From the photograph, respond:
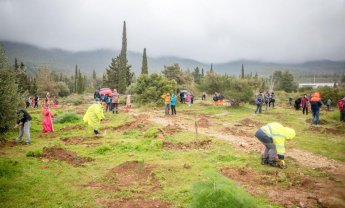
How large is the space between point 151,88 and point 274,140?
27.5 meters

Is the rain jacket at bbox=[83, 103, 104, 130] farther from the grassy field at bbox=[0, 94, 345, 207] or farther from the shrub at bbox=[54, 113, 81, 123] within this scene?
the shrub at bbox=[54, 113, 81, 123]

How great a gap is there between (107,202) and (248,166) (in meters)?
5.12

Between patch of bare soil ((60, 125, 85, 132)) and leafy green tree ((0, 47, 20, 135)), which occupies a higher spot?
leafy green tree ((0, 47, 20, 135))

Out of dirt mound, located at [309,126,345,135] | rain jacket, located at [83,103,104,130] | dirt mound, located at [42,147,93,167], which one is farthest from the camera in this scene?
dirt mound, located at [309,126,345,135]

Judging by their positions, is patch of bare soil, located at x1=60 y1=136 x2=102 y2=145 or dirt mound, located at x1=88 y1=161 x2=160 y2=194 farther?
patch of bare soil, located at x1=60 y1=136 x2=102 y2=145

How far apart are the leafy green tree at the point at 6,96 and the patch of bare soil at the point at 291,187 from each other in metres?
9.20

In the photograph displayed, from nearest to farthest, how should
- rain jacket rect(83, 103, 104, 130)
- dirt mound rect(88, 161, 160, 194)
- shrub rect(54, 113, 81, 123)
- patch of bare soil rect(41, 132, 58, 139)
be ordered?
dirt mound rect(88, 161, 160, 194)
rain jacket rect(83, 103, 104, 130)
patch of bare soil rect(41, 132, 58, 139)
shrub rect(54, 113, 81, 123)

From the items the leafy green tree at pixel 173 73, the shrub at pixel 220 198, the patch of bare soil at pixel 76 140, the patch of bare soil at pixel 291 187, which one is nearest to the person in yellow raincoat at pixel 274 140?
the patch of bare soil at pixel 291 187

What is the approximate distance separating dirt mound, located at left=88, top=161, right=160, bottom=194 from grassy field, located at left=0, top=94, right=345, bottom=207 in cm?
3

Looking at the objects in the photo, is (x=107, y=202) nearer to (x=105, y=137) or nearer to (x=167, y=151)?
(x=167, y=151)

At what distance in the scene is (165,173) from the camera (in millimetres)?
9289

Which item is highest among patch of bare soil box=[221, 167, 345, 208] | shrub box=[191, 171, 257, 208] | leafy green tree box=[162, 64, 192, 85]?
leafy green tree box=[162, 64, 192, 85]

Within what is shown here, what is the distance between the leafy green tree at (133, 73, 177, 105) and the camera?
119 ft

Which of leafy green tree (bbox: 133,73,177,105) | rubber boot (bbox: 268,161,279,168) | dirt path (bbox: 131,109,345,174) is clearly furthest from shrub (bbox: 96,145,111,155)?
leafy green tree (bbox: 133,73,177,105)
